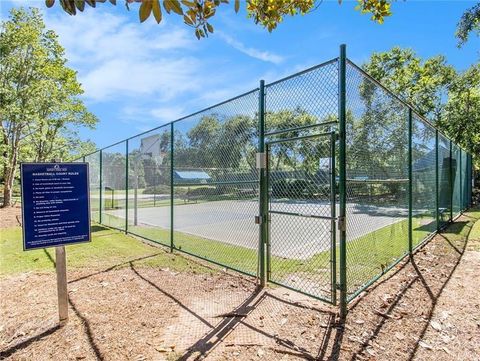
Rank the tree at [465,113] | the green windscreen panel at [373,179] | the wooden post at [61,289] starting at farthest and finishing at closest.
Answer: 1. the tree at [465,113]
2. the green windscreen panel at [373,179]
3. the wooden post at [61,289]

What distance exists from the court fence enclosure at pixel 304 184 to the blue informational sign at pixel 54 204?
7.17 feet

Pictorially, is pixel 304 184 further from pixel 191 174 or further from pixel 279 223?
pixel 191 174

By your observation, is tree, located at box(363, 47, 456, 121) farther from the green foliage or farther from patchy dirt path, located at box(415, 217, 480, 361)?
patchy dirt path, located at box(415, 217, 480, 361)

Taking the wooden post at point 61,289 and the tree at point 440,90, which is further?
the tree at point 440,90

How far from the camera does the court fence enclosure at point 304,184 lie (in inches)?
148

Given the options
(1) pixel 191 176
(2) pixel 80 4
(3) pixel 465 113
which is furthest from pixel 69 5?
(3) pixel 465 113

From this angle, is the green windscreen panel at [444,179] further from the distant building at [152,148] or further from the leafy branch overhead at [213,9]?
the distant building at [152,148]

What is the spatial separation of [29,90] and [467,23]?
18481 millimetres

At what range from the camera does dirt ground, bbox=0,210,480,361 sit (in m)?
2.93

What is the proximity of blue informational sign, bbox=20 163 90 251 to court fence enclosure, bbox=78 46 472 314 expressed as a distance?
2.19 metres

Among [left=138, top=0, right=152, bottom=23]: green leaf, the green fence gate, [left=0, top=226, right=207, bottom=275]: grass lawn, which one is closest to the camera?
[left=138, top=0, right=152, bottom=23]: green leaf

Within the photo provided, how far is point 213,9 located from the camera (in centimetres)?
233

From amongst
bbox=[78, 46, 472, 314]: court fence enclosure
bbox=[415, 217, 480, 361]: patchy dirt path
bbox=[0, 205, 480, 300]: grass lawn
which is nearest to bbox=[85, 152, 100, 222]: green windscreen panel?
bbox=[0, 205, 480, 300]: grass lawn

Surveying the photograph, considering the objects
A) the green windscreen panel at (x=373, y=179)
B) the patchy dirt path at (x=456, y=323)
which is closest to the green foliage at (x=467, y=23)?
the green windscreen panel at (x=373, y=179)
